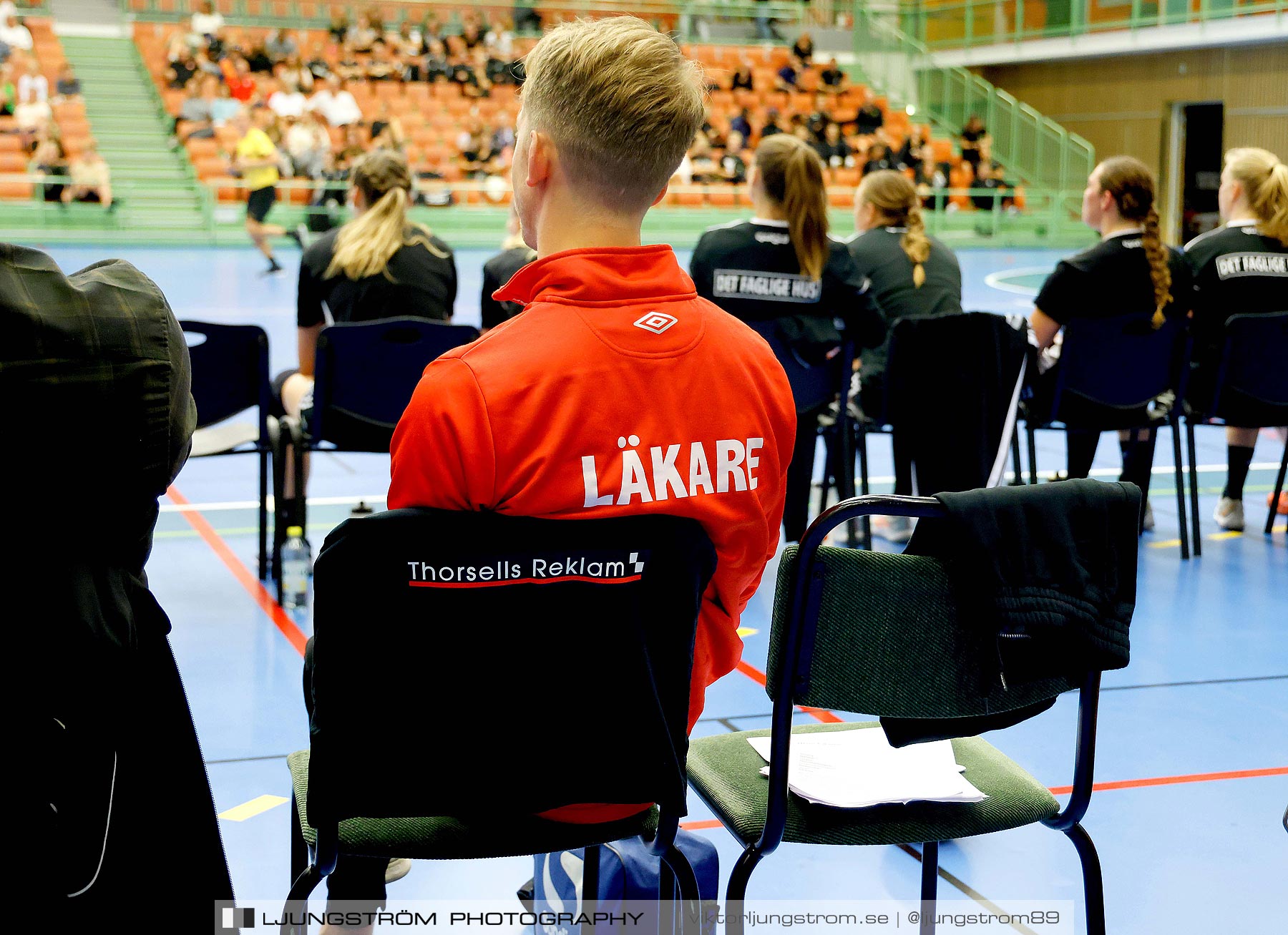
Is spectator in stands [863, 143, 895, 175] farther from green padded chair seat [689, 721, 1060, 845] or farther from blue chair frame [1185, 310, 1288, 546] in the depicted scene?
green padded chair seat [689, 721, 1060, 845]

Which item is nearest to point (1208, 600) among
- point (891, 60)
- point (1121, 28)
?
point (1121, 28)

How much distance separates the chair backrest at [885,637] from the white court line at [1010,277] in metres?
11.6

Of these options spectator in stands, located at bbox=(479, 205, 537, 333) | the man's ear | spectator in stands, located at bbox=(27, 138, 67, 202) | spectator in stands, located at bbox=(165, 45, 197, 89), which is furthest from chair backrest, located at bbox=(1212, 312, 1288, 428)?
spectator in stands, located at bbox=(165, 45, 197, 89)

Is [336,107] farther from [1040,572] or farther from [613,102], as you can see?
[1040,572]

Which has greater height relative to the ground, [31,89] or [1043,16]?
[1043,16]

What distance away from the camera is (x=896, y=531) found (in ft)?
16.3

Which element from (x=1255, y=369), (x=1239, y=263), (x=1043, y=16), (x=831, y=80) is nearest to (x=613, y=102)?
(x=1255, y=369)

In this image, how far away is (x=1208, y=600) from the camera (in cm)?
431

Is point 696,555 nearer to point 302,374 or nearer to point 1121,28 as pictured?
point 302,374

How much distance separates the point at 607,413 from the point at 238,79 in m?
19.2

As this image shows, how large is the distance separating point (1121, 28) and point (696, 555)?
69.3ft

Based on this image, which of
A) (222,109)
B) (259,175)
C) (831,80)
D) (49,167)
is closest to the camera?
(259,175)

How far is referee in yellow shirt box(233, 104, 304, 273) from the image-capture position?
47.0ft

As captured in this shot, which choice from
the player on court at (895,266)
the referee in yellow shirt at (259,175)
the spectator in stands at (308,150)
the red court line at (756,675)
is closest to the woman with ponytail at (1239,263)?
the player on court at (895,266)
